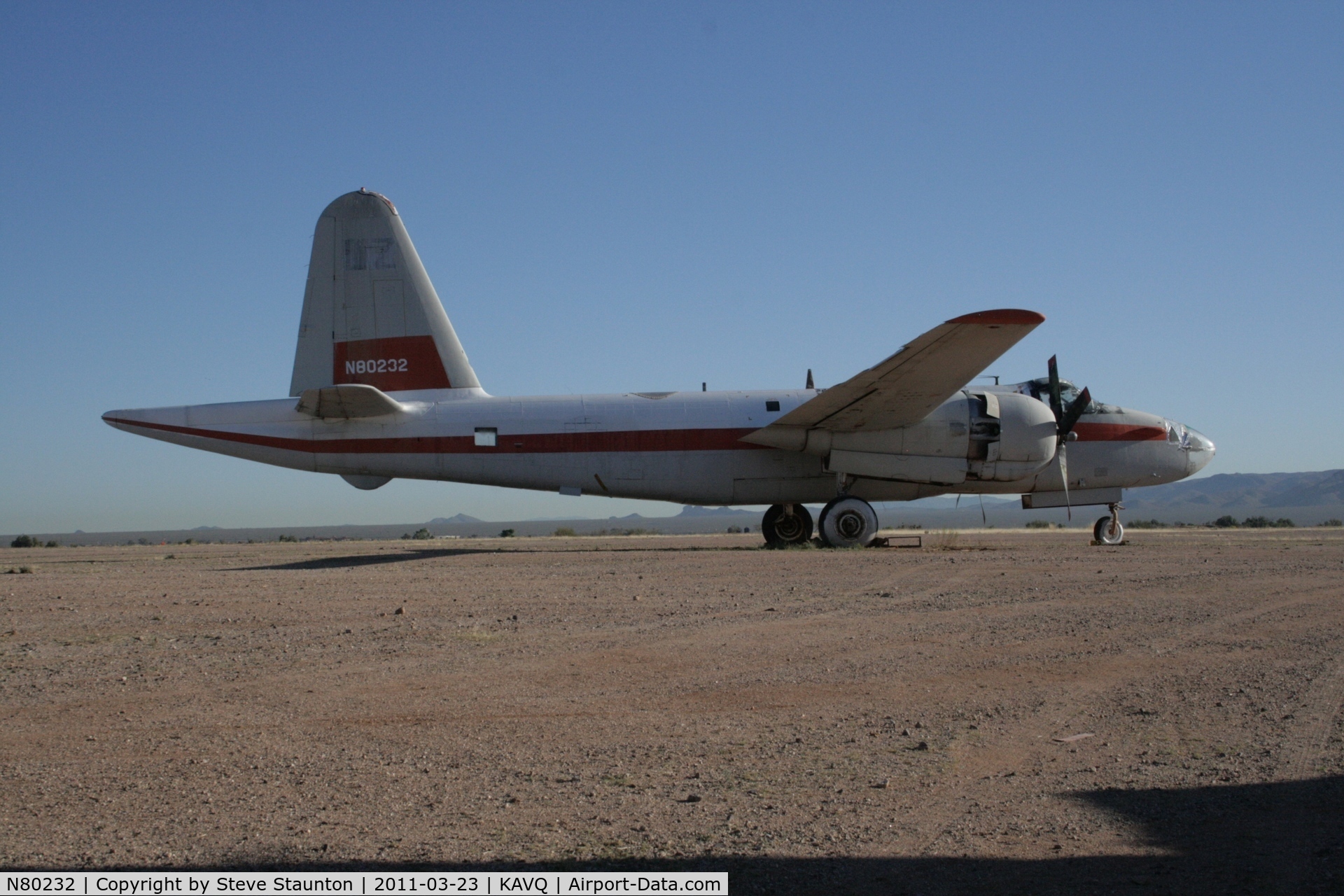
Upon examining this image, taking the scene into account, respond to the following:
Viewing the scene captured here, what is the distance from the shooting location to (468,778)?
511cm

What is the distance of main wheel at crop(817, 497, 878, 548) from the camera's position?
2100cm

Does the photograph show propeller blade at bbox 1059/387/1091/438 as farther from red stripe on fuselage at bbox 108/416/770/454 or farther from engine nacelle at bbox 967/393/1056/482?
red stripe on fuselage at bbox 108/416/770/454

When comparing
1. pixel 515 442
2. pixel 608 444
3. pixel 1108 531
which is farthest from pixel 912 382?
pixel 515 442

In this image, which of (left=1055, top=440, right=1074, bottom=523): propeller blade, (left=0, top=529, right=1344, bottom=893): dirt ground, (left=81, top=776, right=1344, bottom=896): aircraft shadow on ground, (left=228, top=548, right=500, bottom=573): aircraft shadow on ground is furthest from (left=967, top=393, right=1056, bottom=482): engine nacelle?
(left=81, top=776, right=1344, bottom=896): aircraft shadow on ground

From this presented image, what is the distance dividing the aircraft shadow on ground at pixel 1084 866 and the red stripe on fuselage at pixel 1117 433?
19.5m

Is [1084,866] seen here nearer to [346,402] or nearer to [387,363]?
[346,402]

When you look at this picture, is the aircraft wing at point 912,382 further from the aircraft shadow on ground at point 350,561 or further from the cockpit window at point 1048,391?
the aircraft shadow on ground at point 350,561

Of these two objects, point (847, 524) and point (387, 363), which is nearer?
point (847, 524)

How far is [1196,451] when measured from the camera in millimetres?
23828

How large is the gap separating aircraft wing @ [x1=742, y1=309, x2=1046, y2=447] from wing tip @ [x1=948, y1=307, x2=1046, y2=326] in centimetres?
1

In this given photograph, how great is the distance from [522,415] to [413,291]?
12.8 feet

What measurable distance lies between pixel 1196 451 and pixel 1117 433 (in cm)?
257

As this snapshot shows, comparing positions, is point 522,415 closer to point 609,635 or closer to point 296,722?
point 609,635

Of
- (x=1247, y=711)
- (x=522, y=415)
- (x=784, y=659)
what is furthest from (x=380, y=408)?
(x=1247, y=711)
